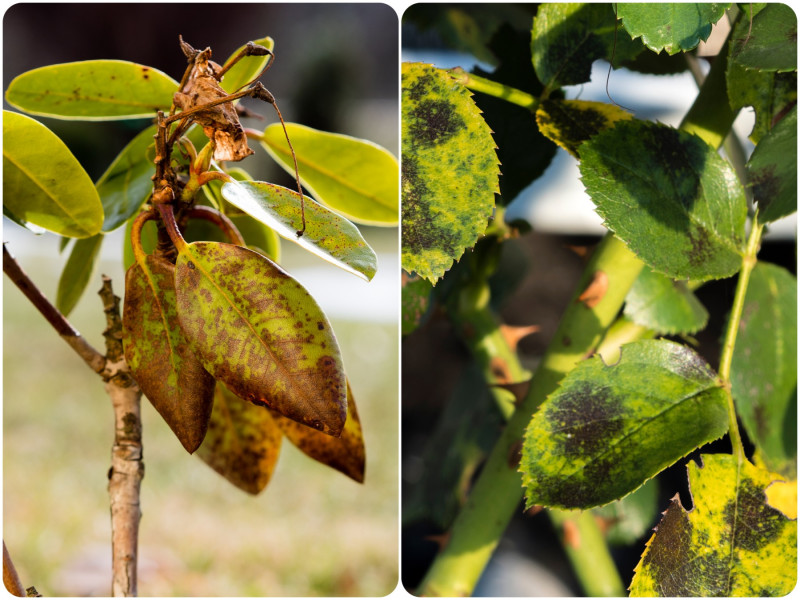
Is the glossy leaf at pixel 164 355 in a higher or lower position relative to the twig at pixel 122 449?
higher

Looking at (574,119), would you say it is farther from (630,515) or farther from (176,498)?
(176,498)

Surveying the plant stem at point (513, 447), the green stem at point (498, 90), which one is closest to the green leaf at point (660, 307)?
the plant stem at point (513, 447)

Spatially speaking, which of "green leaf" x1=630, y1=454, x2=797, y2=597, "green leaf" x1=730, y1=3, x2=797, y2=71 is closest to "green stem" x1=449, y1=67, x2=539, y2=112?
"green leaf" x1=730, y1=3, x2=797, y2=71

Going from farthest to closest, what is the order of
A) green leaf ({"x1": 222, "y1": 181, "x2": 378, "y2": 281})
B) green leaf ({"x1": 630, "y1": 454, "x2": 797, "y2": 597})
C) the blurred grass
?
the blurred grass < green leaf ({"x1": 630, "y1": 454, "x2": 797, "y2": 597}) < green leaf ({"x1": 222, "y1": 181, "x2": 378, "y2": 281})

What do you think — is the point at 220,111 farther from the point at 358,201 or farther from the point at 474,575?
the point at 474,575

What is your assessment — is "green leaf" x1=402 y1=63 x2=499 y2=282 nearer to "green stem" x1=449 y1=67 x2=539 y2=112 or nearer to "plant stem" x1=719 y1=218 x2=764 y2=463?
"green stem" x1=449 y1=67 x2=539 y2=112

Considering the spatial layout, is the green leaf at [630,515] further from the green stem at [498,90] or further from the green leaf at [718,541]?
the green stem at [498,90]
